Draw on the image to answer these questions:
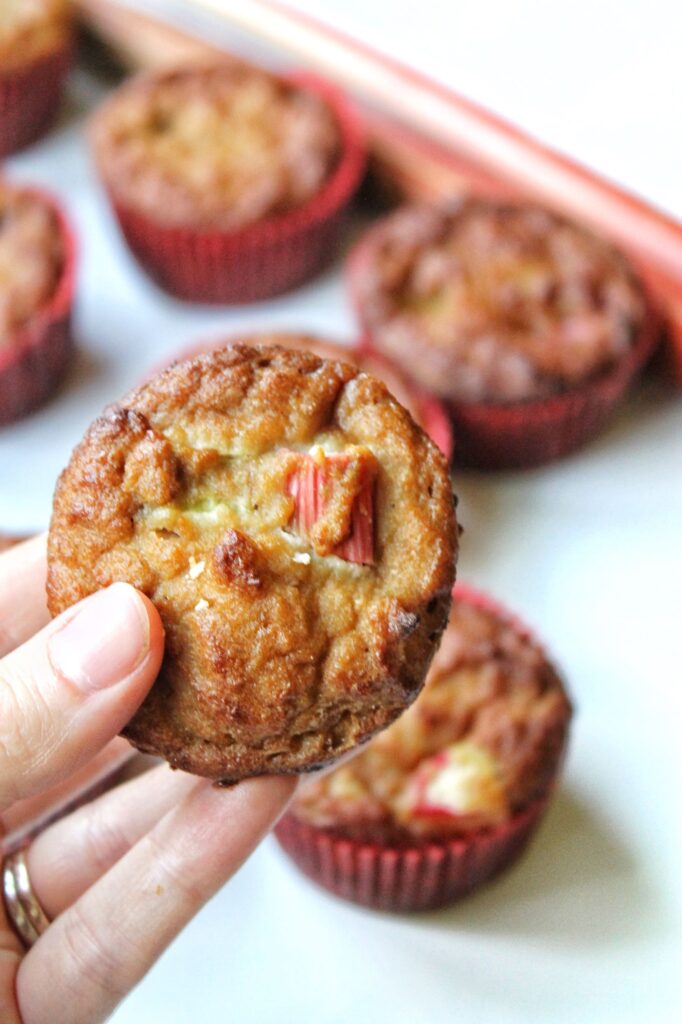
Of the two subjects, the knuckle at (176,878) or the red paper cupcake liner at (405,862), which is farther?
the red paper cupcake liner at (405,862)

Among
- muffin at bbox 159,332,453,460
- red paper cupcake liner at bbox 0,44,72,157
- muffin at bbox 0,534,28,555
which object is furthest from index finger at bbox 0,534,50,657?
red paper cupcake liner at bbox 0,44,72,157

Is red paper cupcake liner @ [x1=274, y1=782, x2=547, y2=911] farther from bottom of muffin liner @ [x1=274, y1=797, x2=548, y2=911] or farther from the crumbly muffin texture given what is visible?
the crumbly muffin texture

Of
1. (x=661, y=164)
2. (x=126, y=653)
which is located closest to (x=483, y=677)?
(x=126, y=653)

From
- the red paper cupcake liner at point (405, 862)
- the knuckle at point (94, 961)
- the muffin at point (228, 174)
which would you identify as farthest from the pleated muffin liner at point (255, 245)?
the knuckle at point (94, 961)

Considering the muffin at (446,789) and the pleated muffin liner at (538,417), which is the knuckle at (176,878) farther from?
the pleated muffin liner at (538,417)

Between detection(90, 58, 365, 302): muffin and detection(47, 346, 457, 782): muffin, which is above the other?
detection(47, 346, 457, 782): muffin

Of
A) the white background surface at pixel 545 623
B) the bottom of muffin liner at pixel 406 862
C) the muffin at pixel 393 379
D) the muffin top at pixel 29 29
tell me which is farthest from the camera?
the muffin top at pixel 29 29

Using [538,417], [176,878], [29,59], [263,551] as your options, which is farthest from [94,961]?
[29,59]
